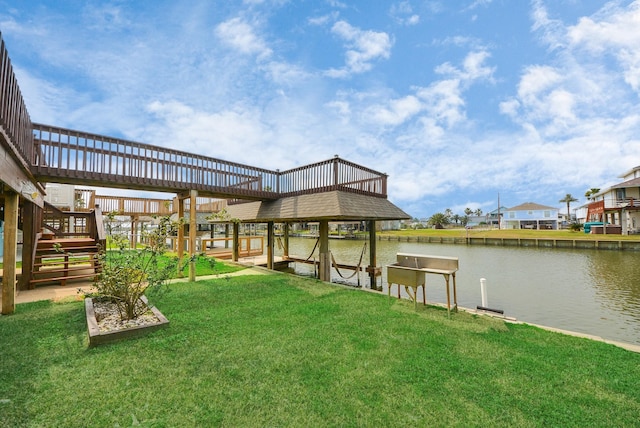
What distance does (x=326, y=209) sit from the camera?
8.54 m

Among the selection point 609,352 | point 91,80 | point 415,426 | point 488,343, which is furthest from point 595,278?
point 91,80

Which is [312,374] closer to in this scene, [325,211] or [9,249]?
[325,211]

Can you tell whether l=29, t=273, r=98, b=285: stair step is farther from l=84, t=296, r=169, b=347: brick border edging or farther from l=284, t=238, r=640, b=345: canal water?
l=284, t=238, r=640, b=345: canal water

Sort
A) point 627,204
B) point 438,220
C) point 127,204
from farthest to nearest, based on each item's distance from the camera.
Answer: point 438,220 < point 627,204 < point 127,204

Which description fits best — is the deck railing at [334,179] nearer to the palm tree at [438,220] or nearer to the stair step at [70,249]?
the stair step at [70,249]

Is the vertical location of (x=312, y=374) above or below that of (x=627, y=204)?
below

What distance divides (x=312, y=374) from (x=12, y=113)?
20.9ft

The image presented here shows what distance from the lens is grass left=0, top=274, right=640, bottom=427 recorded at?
266 centimetres

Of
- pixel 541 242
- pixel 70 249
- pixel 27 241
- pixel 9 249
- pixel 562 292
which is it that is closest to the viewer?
pixel 9 249

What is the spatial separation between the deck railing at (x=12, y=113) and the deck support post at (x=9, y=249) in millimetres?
995

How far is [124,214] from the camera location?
1845cm

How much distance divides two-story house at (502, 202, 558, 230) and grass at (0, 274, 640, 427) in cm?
6662

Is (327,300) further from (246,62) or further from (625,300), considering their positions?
(625,300)

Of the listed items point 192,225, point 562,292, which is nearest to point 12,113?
point 192,225
